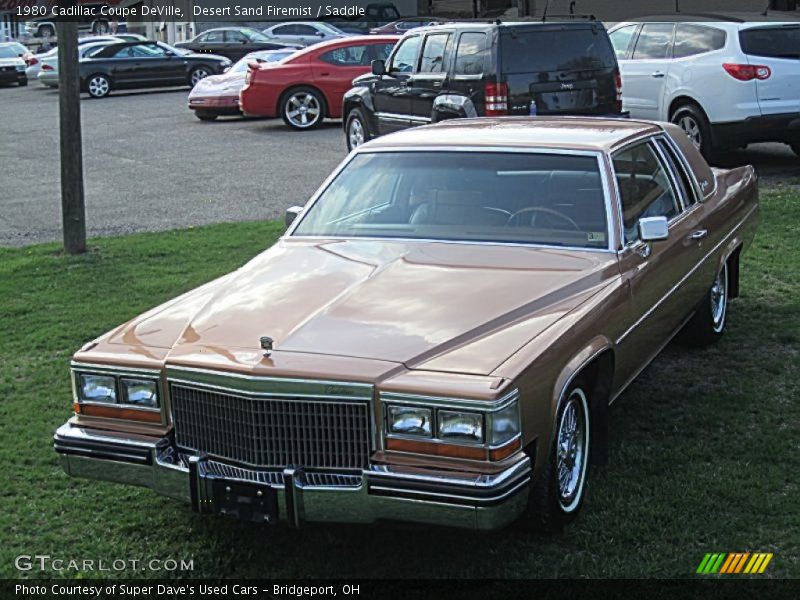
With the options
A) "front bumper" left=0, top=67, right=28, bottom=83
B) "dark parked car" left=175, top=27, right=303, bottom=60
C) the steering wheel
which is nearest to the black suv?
the steering wheel

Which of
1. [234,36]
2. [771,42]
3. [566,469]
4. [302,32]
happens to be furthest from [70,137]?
[302,32]

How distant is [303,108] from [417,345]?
15.7 m

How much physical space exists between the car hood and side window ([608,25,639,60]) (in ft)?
31.8

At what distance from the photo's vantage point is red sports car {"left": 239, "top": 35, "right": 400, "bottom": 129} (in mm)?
19781

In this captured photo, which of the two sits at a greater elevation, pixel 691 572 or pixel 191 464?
pixel 191 464

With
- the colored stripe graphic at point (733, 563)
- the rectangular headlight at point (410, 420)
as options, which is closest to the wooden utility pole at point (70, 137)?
the rectangular headlight at point (410, 420)

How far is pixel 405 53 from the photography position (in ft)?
47.4

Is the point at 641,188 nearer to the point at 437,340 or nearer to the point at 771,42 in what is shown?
the point at 437,340

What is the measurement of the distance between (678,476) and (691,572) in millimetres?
909

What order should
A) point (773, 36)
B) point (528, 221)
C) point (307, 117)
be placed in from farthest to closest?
point (307, 117) < point (773, 36) < point (528, 221)

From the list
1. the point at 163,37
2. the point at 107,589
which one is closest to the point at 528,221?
the point at 107,589

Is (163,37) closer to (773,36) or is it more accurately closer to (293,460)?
(773,36)

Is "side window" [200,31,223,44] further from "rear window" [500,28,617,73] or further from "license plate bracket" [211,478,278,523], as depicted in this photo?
"license plate bracket" [211,478,278,523]

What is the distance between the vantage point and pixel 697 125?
13438mm
